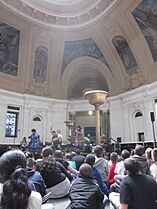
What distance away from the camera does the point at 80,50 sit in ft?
61.4

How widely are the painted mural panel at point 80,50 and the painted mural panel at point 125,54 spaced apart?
5.66 feet

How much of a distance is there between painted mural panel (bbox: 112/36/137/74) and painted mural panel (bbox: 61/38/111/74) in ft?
5.66

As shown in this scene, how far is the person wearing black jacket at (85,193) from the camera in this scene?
2.54 meters

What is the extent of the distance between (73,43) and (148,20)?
6813 mm

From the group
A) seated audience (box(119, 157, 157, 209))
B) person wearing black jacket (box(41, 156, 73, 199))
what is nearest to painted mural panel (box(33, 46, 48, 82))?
person wearing black jacket (box(41, 156, 73, 199))

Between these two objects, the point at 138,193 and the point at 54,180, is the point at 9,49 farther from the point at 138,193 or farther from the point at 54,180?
the point at 138,193

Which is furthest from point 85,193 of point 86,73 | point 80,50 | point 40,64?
point 86,73

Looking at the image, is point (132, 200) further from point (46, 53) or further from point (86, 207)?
point (46, 53)

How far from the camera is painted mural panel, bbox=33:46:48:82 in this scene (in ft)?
58.7

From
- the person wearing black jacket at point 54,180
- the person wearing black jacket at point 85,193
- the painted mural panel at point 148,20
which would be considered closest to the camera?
the person wearing black jacket at point 85,193

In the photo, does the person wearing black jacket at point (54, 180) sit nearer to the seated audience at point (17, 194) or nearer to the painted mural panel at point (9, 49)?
the seated audience at point (17, 194)

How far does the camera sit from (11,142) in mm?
16188

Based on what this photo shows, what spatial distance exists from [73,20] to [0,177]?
16.9 m

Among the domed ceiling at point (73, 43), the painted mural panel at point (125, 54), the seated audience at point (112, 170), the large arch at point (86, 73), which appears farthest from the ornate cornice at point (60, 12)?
the seated audience at point (112, 170)
